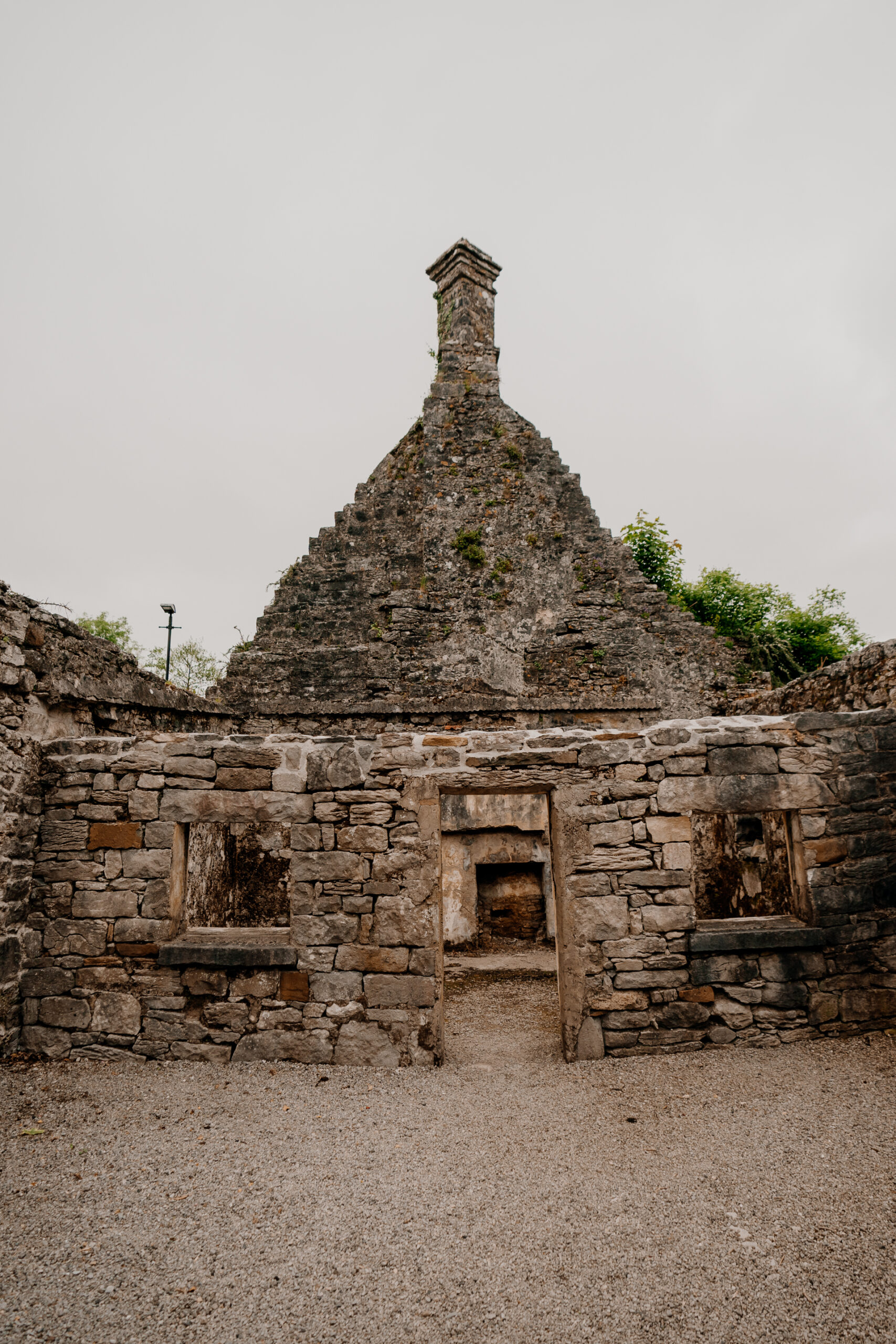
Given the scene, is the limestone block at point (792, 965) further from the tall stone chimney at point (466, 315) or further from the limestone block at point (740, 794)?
the tall stone chimney at point (466, 315)

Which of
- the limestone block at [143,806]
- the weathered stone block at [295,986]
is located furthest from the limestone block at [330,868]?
the limestone block at [143,806]

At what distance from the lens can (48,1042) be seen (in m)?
4.65

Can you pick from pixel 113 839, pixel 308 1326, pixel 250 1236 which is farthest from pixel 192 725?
pixel 308 1326

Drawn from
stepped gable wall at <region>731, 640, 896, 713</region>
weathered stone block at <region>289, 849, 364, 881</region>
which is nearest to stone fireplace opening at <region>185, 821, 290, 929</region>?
weathered stone block at <region>289, 849, 364, 881</region>

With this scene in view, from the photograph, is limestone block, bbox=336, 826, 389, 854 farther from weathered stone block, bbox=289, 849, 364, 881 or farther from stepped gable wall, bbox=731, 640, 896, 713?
stepped gable wall, bbox=731, 640, 896, 713

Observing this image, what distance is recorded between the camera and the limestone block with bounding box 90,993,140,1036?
182 inches

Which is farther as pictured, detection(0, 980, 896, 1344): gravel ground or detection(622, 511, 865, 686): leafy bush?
detection(622, 511, 865, 686): leafy bush

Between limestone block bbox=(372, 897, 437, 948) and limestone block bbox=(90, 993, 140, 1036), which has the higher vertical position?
limestone block bbox=(372, 897, 437, 948)

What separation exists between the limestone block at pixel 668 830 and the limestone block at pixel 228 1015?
3.01 m

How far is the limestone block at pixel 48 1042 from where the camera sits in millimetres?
4633

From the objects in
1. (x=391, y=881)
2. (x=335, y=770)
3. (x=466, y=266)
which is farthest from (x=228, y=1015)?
(x=466, y=266)

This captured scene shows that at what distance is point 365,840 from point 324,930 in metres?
0.66

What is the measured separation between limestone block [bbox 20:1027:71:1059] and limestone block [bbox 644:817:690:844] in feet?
13.9

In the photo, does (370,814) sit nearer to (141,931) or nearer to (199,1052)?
(141,931)
